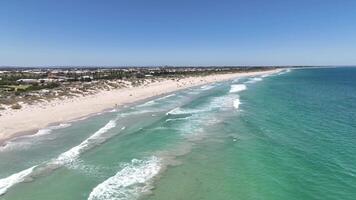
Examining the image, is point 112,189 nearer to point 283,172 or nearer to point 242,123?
point 283,172

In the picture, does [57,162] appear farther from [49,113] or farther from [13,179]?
[49,113]

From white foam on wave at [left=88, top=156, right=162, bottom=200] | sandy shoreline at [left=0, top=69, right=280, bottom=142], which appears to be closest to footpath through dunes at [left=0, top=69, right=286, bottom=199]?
white foam on wave at [left=88, top=156, right=162, bottom=200]

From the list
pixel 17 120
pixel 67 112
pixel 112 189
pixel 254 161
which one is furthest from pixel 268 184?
pixel 67 112

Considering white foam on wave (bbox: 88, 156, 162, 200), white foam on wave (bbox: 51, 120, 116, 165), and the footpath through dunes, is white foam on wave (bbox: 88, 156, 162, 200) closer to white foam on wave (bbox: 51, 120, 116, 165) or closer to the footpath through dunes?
the footpath through dunes

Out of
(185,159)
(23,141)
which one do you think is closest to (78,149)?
(23,141)

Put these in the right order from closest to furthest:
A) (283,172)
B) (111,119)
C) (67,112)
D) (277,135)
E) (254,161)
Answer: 1. (283,172)
2. (254,161)
3. (277,135)
4. (111,119)
5. (67,112)
